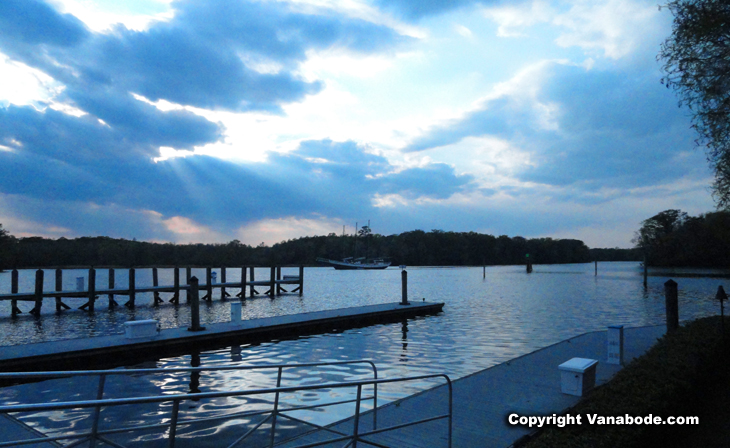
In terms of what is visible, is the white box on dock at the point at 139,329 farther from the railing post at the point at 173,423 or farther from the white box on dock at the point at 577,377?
A: the white box on dock at the point at 577,377

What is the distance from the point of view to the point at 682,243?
101m

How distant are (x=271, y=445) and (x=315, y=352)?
10.7m

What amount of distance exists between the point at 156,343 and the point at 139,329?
726mm

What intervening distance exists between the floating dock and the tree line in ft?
270

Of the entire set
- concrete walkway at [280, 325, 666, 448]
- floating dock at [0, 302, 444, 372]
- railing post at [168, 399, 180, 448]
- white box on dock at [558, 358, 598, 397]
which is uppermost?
railing post at [168, 399, 180, 448]

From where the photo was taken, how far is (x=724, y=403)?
9031mm

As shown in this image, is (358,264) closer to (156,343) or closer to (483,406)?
(156,343)

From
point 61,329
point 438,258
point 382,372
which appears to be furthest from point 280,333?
point 438,258

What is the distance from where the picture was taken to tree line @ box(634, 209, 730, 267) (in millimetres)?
94812

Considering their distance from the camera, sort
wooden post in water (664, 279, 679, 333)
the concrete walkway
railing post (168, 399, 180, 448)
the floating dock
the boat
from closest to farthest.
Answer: railing post (168, 399, 180, 448) < the concrete walkway < the floating dock < wooden post in water (664, 279, 679, 333) < the boat

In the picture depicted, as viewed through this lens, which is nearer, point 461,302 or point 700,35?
point 700,35

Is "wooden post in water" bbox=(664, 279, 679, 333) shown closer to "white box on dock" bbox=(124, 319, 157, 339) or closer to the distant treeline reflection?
"white box on dock" bbox=(124, 319, 157, 339)

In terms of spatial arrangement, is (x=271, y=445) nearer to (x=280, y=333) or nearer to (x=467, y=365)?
(x=467, y=365)

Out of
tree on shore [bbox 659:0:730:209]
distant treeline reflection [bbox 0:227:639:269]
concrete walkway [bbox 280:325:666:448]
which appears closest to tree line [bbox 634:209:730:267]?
distant treeline reflection [bbox 0:227:639:269]
